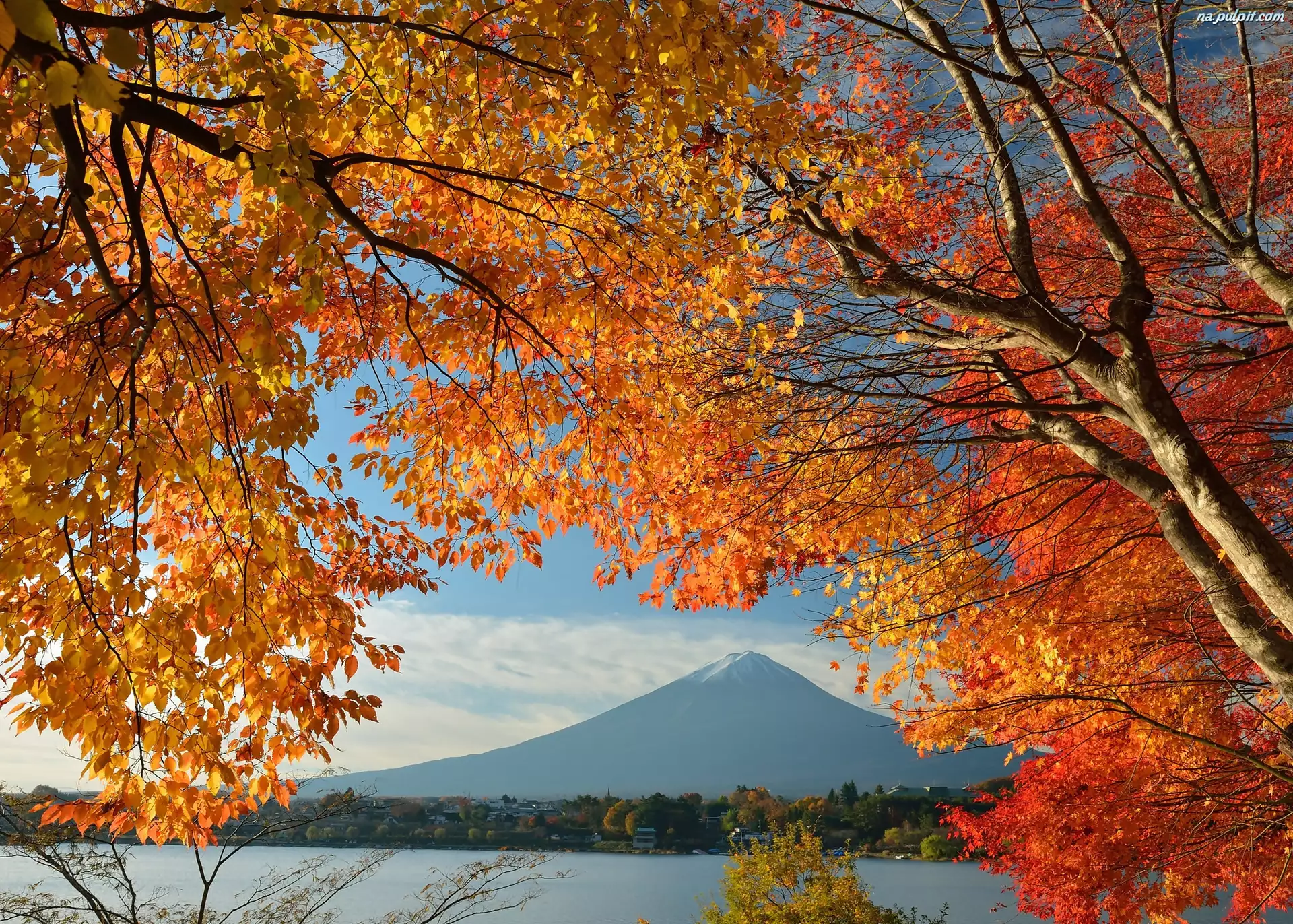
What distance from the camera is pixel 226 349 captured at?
347 cm

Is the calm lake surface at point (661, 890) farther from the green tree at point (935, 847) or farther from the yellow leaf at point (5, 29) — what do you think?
the yellow leaf at point (5, 29)

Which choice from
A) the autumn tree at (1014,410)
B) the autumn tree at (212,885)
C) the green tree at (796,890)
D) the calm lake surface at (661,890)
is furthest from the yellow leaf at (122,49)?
the calm lake surface at (661,890)

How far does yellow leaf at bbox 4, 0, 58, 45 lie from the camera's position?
4.53 feet

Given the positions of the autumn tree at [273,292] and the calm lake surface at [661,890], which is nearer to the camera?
the autumn tree at [273,292]

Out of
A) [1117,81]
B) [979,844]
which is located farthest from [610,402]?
[979,844]

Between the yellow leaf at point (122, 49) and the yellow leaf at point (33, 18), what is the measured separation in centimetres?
12

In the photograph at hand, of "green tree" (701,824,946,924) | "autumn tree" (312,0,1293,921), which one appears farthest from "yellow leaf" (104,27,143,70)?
"green tree" (701,824,946,924)

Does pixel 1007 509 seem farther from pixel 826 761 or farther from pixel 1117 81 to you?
pixel 826 761

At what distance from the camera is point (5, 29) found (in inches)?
56.6

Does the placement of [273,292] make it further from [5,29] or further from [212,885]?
[212,885]

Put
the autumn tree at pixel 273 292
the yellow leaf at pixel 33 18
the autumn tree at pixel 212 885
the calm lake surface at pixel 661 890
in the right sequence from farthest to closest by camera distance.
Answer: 1. the calm lake surface at pixel 661 890
2. the autumn tree at pixel 212 885
3. the autumn tree at pixel 273 292
4. the yellow leaf at pixel 33 18

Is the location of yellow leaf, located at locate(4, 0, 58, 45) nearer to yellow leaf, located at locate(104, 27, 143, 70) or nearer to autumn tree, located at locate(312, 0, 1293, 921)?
yellow leaf, located at locate(104, 27, 143, 70)

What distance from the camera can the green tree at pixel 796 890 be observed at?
31.0 feet

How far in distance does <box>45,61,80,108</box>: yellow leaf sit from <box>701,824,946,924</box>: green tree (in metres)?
10.5
